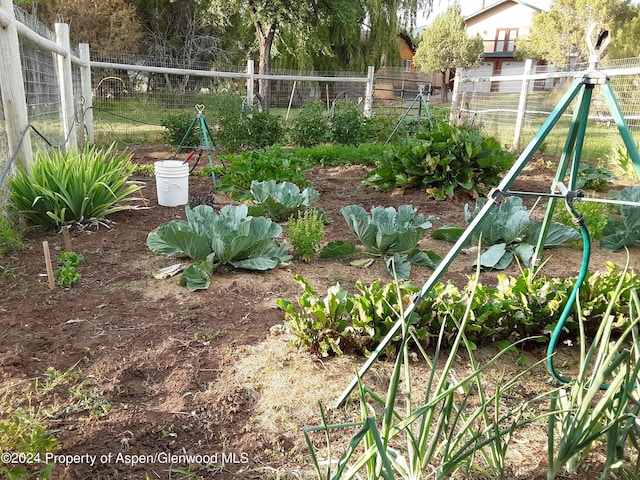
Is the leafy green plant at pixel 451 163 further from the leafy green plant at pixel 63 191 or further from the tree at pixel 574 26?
the tree at pixel 574 26

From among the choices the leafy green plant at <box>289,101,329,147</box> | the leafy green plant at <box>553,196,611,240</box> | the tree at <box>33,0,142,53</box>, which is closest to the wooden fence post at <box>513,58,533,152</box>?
the leafy green plant at <box>289,101,329,147</box>

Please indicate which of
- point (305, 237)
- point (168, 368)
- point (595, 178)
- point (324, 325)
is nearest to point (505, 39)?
point (595, 178)

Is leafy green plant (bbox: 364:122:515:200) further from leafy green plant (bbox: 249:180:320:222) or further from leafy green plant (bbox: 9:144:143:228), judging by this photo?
leafy green plant (bbox: 9:144:143:228)

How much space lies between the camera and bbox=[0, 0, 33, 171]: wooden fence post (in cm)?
363

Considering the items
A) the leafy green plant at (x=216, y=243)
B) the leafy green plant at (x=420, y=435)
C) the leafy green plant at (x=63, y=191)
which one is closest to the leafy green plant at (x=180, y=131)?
the leafy green plant at (x=63, y=191)

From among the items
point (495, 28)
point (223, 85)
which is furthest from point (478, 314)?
point (495, 28)

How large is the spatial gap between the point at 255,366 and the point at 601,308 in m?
1.77

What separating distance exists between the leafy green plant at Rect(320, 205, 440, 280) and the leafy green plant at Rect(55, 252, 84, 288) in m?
1.70

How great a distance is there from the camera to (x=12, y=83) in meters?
3.72

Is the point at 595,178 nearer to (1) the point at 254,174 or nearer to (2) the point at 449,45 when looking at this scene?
(1) the point at 254,174

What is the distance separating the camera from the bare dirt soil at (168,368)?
171 cm

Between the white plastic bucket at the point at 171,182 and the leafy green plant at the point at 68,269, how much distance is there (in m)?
1.56

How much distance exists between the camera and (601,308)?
2471mm

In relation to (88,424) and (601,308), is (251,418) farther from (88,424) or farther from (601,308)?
(601,308)
